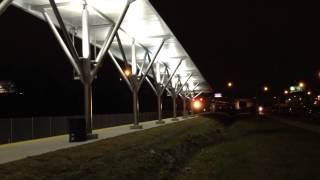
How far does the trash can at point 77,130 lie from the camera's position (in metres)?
19.9

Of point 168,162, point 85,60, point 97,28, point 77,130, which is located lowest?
point 168,162

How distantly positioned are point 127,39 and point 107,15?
8.21m

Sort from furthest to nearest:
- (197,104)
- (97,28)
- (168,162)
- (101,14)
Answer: (197,104)
(97,28)
(101,14)
(168,162)

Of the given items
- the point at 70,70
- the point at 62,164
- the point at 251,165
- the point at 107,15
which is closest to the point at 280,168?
the point at 251,165

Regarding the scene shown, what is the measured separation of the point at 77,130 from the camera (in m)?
20.1

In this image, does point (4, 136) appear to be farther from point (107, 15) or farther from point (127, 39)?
point (127, 39)

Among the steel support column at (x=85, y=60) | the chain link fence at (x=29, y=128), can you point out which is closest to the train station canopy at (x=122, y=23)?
A: the steel support column at (x=85, y=60)

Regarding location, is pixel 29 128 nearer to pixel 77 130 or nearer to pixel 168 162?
pixel 77 130

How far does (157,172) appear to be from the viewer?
48.5 ft

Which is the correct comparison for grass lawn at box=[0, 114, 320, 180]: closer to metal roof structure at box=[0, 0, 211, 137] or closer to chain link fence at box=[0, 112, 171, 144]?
metal roof structure at box=[0, 0, 211, 137]

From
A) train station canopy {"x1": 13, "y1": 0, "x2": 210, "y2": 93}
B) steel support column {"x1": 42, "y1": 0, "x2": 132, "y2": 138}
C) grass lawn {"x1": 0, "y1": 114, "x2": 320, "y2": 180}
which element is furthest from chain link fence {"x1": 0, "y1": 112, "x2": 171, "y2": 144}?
grass lawn {"x1": 0, "y1": 114, "x2": 320, "y2": 180}

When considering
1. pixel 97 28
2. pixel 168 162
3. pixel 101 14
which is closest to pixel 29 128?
pixel 97 28

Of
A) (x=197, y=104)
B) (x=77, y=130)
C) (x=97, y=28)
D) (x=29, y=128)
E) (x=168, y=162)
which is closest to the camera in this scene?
(x=168, y=162)

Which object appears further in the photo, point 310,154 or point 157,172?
point 310,154
